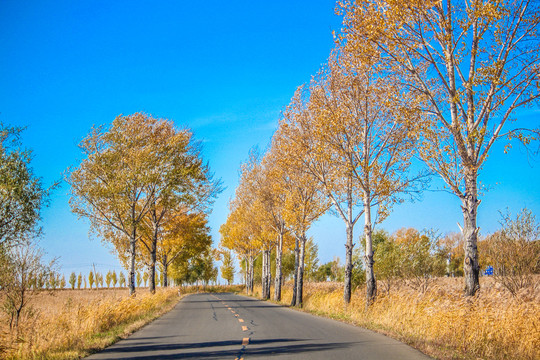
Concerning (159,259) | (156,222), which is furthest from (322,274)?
(156,222)

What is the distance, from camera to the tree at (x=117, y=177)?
25.9 meters

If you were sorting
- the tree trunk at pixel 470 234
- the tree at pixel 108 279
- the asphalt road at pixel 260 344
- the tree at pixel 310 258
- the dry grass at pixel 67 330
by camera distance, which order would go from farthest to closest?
the tree at pixel 108 279, the tree at pixel 310 258, the tree trunk at pixel 470 234, the dry grass at pixel 67 330, the asphalt road at pixel 260 344

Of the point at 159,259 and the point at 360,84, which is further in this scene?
the point at 159,259

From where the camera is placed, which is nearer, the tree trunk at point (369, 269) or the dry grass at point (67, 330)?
the dry grass at point (67, 330)

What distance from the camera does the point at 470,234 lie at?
11812 mm

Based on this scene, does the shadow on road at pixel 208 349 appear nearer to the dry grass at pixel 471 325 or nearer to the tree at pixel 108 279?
the dry grass at pixel 471 325

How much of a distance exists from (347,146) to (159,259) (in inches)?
1490

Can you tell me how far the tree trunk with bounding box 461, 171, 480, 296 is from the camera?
11.6 m

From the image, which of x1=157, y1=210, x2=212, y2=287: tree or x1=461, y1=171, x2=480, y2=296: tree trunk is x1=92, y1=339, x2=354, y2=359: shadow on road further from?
x1=157, y1=210, x2=212, y2=287: tree

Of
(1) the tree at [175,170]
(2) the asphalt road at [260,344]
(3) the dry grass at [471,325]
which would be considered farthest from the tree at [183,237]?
(3) the dry grass at [471,325]

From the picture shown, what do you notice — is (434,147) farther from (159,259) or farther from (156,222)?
(159,259)

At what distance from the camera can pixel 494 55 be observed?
12.2 metres

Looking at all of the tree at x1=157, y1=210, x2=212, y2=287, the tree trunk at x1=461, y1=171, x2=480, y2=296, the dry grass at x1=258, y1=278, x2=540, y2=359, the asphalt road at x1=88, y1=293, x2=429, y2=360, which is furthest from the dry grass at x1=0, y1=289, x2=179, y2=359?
the tree at x1=157, y1=210, x2=212, y2=287

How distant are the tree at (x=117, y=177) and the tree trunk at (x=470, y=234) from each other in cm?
1920
